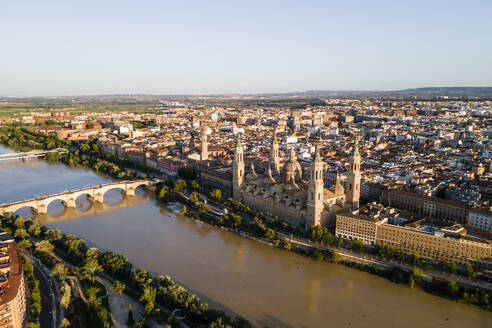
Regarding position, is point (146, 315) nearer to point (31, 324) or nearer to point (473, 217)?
point (31, 324)

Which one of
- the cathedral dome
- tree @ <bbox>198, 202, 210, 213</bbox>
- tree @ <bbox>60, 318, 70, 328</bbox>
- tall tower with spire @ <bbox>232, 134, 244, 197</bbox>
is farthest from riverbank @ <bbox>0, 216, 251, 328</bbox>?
the cathedral dome

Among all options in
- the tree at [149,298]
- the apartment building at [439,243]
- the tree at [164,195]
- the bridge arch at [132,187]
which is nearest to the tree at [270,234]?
the apartment building at [439,243]

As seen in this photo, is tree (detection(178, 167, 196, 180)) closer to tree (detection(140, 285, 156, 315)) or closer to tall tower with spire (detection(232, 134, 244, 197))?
tall tower with spire (detection(232, 134, 244, 197))

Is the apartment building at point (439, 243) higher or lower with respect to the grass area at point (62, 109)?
lower

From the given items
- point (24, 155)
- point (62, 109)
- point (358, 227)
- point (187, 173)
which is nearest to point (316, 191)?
point (358, 227)

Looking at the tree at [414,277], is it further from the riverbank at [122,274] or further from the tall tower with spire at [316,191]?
the riverbank at [122,274]

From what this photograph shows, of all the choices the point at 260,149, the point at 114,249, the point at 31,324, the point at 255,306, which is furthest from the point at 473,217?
the point at 260,149
